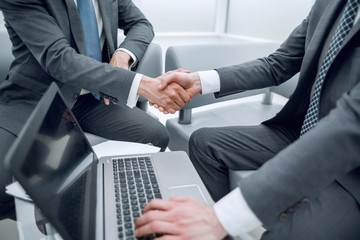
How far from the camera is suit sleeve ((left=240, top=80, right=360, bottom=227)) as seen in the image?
0.51 metres

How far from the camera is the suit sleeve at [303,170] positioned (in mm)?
509

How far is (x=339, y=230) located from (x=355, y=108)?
12.0 inches

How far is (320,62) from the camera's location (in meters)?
0.86

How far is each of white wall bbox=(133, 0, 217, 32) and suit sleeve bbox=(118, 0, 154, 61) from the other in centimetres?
91

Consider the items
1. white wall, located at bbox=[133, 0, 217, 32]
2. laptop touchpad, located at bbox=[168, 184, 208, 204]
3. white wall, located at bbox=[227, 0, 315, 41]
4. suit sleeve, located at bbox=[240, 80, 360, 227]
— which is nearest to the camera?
suit sleeve, located at bbox=[240, 80, 360, 227]

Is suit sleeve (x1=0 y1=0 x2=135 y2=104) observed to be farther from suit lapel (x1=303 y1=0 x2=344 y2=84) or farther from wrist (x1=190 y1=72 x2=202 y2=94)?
suit lapel (x1=303 y1=0 x2=344 y2=84)

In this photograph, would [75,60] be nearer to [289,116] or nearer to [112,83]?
[112,83]

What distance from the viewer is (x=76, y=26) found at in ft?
3.43

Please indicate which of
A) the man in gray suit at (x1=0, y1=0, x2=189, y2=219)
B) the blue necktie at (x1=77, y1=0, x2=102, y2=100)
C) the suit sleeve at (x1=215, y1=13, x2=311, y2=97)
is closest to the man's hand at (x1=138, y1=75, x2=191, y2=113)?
the man in gray suit at (x1=0, y1=0, x2=189, y2=219)

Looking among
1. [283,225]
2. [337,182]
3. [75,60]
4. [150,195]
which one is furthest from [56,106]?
[337,182]

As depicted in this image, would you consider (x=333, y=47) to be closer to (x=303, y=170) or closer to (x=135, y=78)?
(x=303, y=170)

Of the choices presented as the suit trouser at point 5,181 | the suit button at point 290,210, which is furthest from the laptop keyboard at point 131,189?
the suit trouser at point 5,181

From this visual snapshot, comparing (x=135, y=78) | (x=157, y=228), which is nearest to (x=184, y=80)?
(x=135, y=78)

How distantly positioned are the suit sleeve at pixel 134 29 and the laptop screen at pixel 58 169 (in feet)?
2.35
